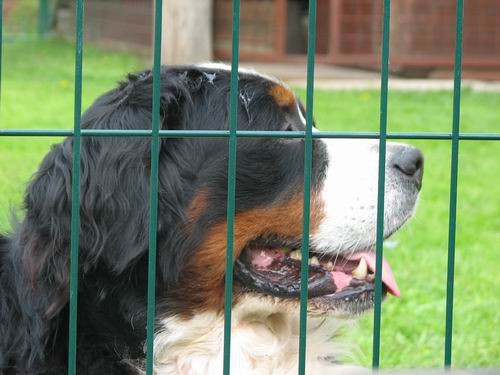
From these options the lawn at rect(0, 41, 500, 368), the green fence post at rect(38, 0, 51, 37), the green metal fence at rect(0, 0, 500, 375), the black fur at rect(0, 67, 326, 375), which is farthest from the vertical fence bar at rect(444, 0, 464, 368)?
the green fence post at rect(38, 0, 51, 37)

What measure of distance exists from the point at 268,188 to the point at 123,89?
545 mm

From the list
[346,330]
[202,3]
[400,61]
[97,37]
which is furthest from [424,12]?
[346,330]

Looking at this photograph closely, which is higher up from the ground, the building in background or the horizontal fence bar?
Result: the building in background

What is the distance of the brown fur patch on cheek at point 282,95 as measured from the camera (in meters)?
3.52

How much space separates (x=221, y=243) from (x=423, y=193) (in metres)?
4.70

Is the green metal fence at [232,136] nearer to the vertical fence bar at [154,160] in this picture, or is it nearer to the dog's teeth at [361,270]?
the vertical fence bar at [154,160]

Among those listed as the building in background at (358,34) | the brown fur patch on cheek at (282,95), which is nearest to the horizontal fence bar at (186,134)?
the brown fur patch on cheek at (282,95)

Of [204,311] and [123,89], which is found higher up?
[123,89]

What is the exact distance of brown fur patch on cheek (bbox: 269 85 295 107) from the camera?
3518 mm

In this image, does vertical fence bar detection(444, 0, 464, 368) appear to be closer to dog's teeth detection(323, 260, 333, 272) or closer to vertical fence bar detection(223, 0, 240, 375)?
vertical fence bar detection(223, 0, 240, 375)

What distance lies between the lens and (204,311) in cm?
323

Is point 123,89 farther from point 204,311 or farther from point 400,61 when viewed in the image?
point 400,61

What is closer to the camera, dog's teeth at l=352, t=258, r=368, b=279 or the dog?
the dog

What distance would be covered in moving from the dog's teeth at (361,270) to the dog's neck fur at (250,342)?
16cm
